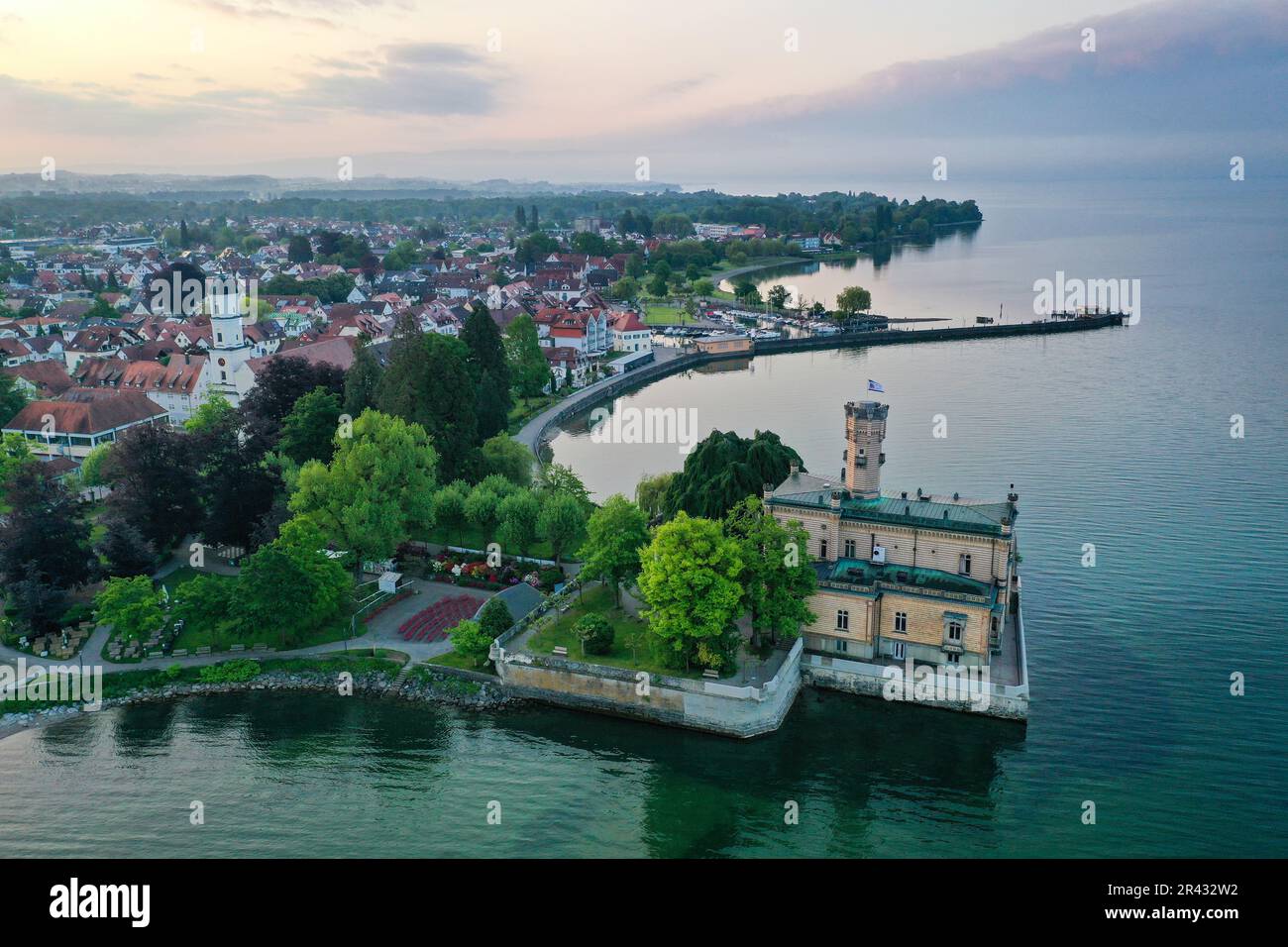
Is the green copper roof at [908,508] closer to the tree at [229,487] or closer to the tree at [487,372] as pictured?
the tree at [229,487]

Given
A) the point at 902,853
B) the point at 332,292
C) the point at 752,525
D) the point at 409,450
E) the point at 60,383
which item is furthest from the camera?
the point at 332,292

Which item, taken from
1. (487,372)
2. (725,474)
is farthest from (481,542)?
(487,372)

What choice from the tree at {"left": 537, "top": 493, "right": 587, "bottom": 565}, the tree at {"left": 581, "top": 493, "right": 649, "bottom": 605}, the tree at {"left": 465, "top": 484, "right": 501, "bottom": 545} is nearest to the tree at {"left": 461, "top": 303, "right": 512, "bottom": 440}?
the tree at {"left": 465, "top": 484, "right": 501, "bottom": 545}

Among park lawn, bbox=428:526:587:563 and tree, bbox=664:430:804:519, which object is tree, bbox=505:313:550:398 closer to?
park lawn, bbox=428:526:587:563

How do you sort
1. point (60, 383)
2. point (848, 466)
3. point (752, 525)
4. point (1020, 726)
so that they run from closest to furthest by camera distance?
point (1020, 726) → point (752, 525) → point (848, 466) → point (60, 383)

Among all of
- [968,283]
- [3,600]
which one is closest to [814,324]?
[968,283]

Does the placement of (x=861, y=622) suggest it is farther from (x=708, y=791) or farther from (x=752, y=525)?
(x=708, y=791)

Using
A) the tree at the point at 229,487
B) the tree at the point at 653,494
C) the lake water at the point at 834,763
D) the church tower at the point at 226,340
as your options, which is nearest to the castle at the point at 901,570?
the lake water at the point at 834,763

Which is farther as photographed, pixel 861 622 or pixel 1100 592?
pixel 1100 592
